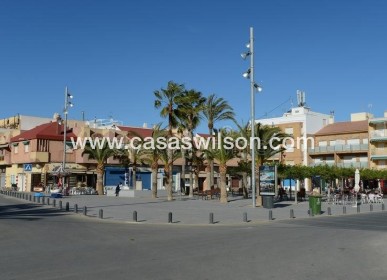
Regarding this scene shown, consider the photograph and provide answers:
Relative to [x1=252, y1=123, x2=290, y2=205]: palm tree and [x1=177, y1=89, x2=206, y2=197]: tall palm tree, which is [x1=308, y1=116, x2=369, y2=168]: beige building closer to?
[x1=177, y1=89, x2=206, y2=197]: tall palm tree

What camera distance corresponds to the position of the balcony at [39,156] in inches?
2160

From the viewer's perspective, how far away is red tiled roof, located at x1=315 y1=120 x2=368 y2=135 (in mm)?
66894

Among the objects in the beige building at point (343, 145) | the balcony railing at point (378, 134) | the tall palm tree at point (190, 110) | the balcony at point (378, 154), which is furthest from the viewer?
the beige building at point (343, 145)

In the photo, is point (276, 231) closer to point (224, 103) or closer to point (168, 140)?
point (168, 140)

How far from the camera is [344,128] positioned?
227 feet

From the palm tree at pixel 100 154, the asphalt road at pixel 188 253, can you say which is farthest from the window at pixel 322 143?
the asphalt road at pixel 188 253

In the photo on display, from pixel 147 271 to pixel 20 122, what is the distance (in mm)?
72266

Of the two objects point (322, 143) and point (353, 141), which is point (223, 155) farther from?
point (322, 143)

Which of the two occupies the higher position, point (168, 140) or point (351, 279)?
point (168, 140)

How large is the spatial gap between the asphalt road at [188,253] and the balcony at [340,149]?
51.0 meters

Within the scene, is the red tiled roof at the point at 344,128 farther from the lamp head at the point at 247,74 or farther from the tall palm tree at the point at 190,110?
the lamp head at the point at 247,74

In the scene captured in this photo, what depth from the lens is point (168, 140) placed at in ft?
135

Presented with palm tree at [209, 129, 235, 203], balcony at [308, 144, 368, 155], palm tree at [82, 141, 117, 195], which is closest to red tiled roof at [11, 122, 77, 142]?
palm tree at [82, 141, 117, 195]

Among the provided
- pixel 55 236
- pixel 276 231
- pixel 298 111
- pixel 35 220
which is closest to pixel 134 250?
pixel 55 236
